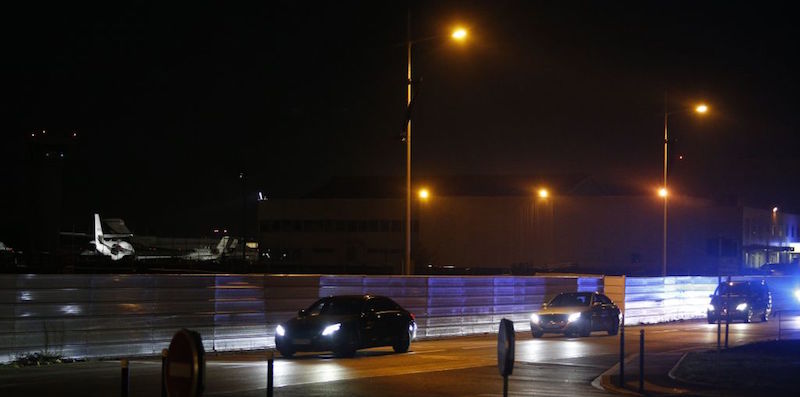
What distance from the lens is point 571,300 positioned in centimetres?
3431

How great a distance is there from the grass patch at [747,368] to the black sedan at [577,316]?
808cm

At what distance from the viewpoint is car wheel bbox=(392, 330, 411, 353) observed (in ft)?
84.9

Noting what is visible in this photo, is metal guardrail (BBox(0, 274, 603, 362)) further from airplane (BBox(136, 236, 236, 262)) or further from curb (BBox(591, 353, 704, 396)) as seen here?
→ airplane (BBox(136, 236, 236, 262))

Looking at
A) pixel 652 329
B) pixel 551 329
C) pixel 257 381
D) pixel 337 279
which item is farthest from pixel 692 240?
pixel 257 381

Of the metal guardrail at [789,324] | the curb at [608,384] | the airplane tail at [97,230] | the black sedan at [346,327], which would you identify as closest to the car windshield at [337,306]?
the black sedan at [346,327]

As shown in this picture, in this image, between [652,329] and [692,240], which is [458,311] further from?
[692,240]

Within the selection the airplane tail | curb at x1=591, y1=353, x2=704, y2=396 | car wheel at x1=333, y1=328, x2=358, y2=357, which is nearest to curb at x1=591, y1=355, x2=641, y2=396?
curb at x1=591, y1=353, x2=704, y2=396

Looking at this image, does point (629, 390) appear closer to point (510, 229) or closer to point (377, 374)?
point (377, 374)

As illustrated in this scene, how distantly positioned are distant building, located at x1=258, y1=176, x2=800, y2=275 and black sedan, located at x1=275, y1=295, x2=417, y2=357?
177ft

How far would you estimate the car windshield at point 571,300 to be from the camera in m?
34.0

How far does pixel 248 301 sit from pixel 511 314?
1263cm

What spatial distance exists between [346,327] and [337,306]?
4.12 ft

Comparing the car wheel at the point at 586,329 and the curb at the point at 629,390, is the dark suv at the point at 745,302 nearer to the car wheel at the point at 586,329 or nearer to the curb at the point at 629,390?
the car wheel at the point at 586,329

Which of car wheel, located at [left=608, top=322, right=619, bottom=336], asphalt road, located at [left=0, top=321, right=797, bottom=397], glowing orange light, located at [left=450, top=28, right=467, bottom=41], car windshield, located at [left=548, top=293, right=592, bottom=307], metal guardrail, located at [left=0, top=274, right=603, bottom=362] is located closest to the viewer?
asphalt road, located at [left=0, top=321, right=797, bottom=397]
